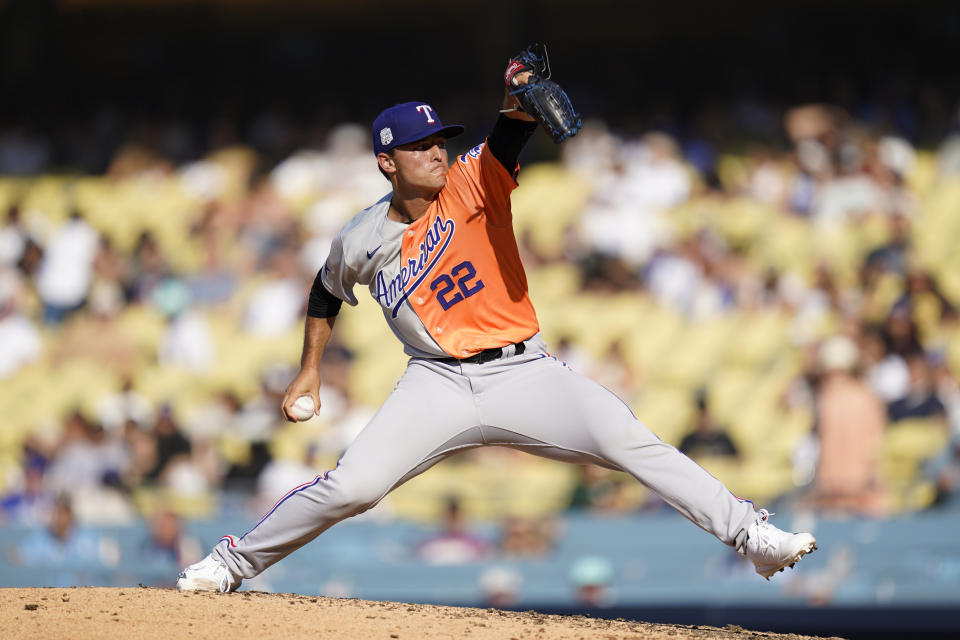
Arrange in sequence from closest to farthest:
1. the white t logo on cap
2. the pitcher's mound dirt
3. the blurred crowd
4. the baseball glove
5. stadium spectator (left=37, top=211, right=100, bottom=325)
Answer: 1. the baseball glove
2. the pitcher's mound dirt
3. the white t logo on cap
4. the blurred crowd
5. stadium spectator (left=37, top=211, right=100, bottom=325)

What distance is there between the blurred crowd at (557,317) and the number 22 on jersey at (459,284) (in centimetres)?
330

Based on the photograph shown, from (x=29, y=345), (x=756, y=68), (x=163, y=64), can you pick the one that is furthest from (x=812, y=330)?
(x=163, y=64)

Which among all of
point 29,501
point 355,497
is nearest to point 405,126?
point 355,497

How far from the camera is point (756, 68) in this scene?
1188 cm

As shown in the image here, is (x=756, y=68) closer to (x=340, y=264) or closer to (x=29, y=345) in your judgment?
(x=29, y=345)

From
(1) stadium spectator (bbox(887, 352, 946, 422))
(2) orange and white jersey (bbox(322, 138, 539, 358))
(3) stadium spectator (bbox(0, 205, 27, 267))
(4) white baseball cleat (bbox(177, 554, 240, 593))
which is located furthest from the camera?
(3) stadium spectator (bbox(0, 205, 27, 267))

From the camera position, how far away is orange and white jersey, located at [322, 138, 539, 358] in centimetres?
400

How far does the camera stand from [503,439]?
12.9ft

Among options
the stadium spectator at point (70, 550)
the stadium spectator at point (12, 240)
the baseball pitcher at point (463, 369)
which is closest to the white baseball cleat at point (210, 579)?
the baseball pitcher at point (463, 369)

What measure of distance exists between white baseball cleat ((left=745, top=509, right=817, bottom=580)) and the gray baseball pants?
1.6 inches

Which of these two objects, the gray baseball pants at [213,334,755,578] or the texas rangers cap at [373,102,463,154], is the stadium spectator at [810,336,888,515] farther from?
the texas rangers cap at [373,102,463,154]

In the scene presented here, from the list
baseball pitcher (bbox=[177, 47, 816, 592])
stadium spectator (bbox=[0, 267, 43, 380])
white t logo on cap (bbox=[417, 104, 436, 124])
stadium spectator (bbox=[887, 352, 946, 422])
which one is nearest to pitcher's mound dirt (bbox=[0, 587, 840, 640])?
baseball pitcher (bbox=[177, 47, 816, 592])

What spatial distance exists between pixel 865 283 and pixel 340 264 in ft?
19.7

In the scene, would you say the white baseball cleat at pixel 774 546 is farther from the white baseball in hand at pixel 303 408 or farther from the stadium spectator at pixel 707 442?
the stadium spectator at pixel 707 442
